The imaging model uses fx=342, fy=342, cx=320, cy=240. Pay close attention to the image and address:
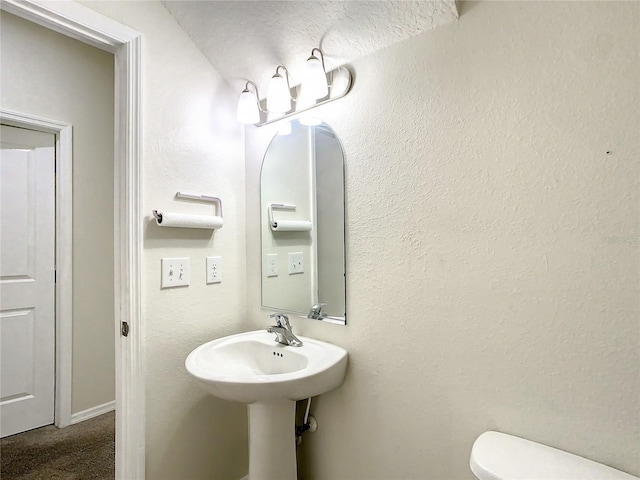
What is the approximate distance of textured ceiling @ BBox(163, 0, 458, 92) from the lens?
1.11 metres

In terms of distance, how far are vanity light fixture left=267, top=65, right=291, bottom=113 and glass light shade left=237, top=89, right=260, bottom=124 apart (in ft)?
0.41

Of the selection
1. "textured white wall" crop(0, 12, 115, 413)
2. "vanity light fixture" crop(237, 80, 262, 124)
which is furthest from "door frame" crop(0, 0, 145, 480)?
"textured white wall" crop(0, 12, 115, 413)

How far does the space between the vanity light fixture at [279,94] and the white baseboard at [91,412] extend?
2382 millimetres

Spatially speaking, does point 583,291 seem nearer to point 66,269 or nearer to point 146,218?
point 146,218

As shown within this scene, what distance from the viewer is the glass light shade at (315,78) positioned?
1267 millimetres

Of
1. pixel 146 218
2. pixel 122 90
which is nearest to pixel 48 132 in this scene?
pixel 122 90

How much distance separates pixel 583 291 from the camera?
86cm

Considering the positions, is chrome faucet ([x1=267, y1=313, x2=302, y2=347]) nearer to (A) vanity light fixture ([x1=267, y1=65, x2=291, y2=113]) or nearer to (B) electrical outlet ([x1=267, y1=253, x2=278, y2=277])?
(B) electrical outlet ([x1=267, y1=253, x2=278, y2=277])

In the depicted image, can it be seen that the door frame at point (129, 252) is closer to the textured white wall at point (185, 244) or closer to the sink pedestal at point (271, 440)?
the textured white wall at point (185, 244)

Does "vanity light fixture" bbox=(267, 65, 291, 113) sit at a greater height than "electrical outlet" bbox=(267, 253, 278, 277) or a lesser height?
greater

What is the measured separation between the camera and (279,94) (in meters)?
1.38

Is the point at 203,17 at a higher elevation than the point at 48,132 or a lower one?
higher

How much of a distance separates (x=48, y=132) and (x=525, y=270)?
2769 millimetres

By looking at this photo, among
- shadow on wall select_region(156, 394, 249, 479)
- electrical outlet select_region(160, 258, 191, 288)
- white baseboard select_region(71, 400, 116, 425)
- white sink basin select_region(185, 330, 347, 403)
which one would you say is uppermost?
electrical outlet select_region(160, 258, 191, 288)
